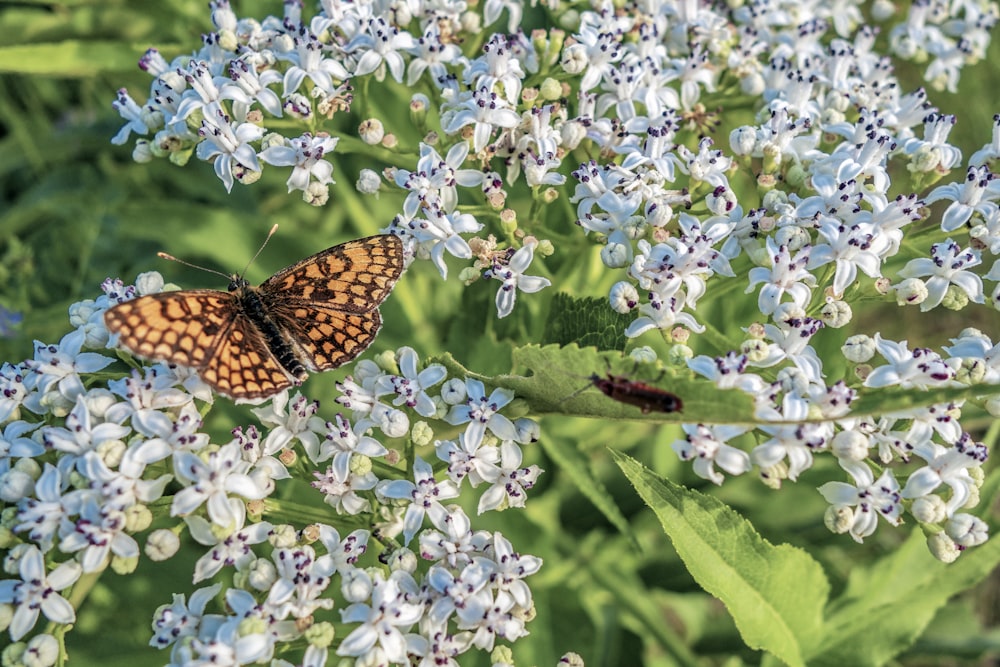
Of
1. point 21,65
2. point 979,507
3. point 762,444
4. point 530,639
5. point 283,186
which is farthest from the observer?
point 283,186

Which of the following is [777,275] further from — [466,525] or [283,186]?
[283,186]

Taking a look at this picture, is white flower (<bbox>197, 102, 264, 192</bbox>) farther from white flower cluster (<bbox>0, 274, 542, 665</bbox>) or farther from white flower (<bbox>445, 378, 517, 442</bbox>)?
white flower (<bbox>445, 378, 517, 442</bbox>)

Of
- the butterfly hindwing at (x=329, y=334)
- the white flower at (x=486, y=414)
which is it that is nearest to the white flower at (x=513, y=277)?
the white flower at (x=486, y=414)

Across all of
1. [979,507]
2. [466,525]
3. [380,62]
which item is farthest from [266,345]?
[979,507]

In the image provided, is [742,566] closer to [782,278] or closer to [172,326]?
[782,278]

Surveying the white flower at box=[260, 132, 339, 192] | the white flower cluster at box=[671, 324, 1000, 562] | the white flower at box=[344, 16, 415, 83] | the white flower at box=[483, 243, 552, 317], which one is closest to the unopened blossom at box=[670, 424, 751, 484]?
the white flower cluster at box=[671, 324, 1000, 562]

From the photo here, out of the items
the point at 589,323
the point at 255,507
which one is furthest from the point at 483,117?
the point at 255,507
